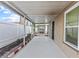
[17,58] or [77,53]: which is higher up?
[77,53]

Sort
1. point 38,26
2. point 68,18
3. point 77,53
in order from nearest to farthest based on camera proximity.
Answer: point 77,53
point 68,18
point 38,26

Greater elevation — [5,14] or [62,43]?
[5,14]

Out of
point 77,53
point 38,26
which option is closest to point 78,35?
point 77,53

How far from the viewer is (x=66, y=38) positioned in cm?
543

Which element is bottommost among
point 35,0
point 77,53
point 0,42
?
point 77,53

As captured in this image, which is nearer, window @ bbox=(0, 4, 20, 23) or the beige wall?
the beige wall

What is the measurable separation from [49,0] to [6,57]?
2566mm

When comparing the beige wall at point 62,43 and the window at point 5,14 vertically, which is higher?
the window at point 5,14

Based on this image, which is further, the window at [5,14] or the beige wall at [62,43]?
the window at [5,14]

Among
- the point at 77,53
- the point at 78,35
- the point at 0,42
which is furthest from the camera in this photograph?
the point at 0,42

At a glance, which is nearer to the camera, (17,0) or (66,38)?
(17,0)

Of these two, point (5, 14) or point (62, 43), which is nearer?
point (5, 14)

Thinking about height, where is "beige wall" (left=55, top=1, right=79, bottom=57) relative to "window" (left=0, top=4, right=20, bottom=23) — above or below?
below

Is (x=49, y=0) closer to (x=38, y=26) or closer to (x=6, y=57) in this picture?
(x=6, y=57)
